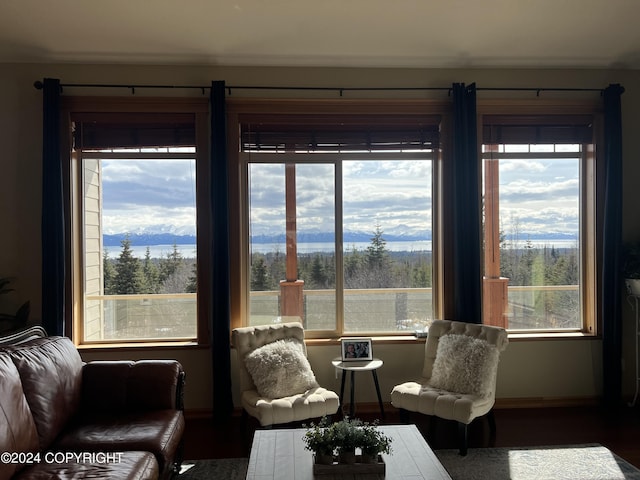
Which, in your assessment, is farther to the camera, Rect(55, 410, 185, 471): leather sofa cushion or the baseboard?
the baseboard

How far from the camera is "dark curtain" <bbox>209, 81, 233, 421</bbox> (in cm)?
352

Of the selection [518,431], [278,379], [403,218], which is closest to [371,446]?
[278,379]

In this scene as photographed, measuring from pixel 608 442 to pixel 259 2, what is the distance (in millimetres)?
3925

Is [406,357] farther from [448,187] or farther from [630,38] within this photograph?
[630,38]

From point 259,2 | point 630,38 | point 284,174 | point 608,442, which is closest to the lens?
point 259,2

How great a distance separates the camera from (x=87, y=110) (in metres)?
3.57

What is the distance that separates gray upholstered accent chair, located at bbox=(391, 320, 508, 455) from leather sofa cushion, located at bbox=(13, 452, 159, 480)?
1.82 metres

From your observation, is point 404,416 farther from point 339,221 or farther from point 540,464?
point 339,221

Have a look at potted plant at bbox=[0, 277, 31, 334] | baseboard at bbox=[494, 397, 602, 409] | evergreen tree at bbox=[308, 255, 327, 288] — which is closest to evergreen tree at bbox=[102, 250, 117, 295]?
potted plant at bbox=[0, 277, 31, 334]

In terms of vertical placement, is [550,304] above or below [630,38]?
below

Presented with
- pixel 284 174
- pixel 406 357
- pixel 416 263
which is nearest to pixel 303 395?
pixel 406 357

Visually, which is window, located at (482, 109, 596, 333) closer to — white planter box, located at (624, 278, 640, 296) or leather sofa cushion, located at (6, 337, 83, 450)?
white planter box, located at (624, 278, 640, 296)

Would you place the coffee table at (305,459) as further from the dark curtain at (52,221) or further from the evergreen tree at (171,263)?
the dark curtain at (52,221)

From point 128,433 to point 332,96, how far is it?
293 centimetres
